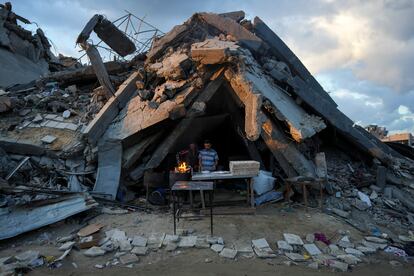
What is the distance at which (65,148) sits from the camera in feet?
29.9

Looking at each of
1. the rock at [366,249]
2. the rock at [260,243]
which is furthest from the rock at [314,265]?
the rock at [366,249]

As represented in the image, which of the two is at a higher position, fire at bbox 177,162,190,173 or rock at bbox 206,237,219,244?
fire at bbox 177,162,190,173

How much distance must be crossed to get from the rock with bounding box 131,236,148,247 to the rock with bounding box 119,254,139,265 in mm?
401

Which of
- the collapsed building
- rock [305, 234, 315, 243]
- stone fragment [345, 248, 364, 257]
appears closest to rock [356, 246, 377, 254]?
stone fragment [345, 248, 364, 257]

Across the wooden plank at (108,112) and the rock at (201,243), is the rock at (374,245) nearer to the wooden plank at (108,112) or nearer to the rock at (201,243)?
the rock at (201,243)

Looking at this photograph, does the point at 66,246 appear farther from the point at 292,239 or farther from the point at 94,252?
the point at 292,239

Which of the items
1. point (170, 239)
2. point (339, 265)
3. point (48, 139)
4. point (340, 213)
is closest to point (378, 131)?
point (340, 213)

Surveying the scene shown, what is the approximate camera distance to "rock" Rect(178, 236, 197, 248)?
20.3 feet

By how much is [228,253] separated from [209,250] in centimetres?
34

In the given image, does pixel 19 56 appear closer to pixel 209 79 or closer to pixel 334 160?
pixel 209 79

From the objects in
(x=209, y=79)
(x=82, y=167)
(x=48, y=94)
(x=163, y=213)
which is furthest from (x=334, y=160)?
(x=48, y=94)

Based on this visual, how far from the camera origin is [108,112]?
31.4 ft

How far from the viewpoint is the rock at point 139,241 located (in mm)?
6188

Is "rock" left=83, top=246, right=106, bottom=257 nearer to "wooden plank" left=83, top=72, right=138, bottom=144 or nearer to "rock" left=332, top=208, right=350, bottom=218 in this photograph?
"wooden plank" left=83, top=72, right=138, bottom=144
